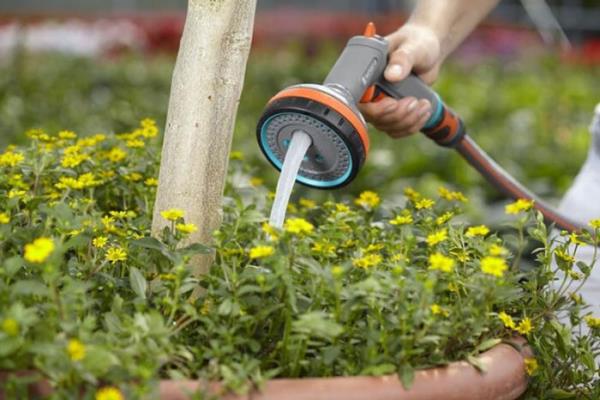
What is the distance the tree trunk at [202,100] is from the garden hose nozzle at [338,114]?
7 centimetres

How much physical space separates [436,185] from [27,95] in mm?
2135

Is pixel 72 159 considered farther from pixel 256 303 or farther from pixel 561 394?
pixel 561 394

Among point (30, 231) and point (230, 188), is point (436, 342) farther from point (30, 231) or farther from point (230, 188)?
point (230, 188)

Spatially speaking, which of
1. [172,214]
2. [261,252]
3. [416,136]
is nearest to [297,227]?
[261,252]

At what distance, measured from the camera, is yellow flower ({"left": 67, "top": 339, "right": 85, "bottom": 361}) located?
0.95m

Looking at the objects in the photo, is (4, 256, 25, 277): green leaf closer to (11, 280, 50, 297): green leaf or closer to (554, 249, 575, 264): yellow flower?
(11, 280, 50, 297): green leaf

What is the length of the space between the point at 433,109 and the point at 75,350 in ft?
3.09

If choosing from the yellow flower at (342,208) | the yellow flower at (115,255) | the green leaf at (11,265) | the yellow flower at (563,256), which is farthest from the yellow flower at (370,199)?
the green leaf at (11,265)

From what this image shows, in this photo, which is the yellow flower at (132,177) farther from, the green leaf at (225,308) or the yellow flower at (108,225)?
the green leaf at (225,308)

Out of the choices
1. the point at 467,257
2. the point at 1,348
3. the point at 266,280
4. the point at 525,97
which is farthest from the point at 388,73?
the point at 525,97

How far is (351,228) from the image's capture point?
1.47m

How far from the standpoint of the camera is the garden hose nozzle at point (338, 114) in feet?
4.28

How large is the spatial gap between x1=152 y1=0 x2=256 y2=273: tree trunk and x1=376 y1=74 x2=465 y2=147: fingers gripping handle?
1.14 ft

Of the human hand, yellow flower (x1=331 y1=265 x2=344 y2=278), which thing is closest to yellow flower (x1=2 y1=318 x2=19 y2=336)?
yellow flower (x1=331 y1=265 x2=344 y2=278)
